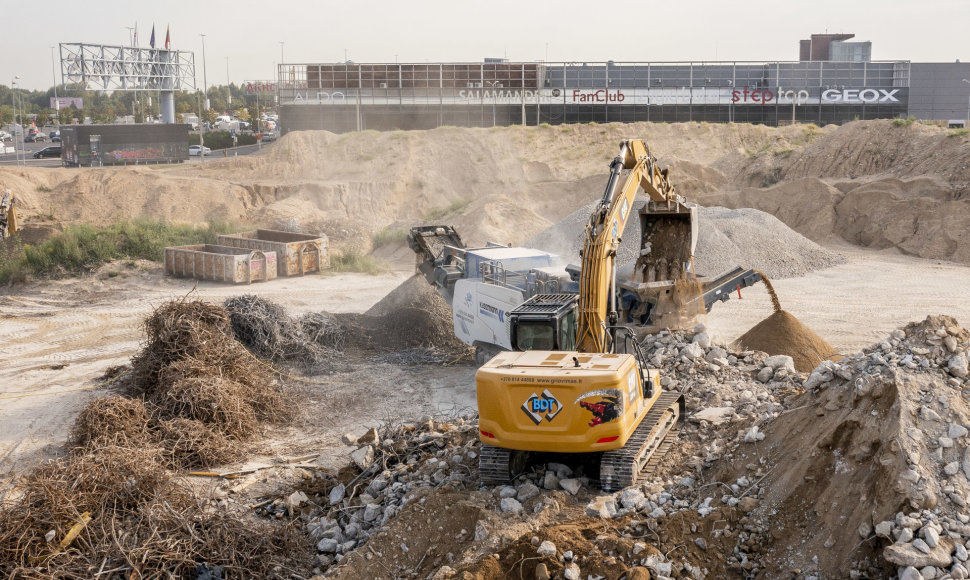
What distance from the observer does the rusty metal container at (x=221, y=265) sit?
26766 millimetres

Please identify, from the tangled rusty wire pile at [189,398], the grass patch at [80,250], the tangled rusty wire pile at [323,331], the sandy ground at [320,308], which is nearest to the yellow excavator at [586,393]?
the sandy ground at [320,308]

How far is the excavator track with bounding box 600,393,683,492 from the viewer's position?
9.42 metres

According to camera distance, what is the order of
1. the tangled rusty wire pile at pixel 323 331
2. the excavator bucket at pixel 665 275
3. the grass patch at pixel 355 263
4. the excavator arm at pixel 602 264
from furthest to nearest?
the grass patch at pixel 355 263 → the tangled rusty wire pile at pixel 323 331 → the excavator bucket at pixel 665 275 → the excavator arm at pixel 602 264

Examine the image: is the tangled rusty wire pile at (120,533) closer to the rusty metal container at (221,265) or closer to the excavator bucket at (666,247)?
the excavator bucket at (666,247)

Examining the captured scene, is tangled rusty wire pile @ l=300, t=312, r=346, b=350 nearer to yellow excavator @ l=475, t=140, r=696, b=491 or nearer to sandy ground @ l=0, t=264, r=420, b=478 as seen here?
sandy ground @ l=0, t=264, r=420, b=478

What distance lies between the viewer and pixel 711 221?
2652 centimetres

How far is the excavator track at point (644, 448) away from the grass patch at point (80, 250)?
2239cm

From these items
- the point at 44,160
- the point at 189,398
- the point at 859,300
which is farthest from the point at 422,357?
the point at 44,160

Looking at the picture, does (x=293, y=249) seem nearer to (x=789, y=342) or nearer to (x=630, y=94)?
(x=789, y=342)

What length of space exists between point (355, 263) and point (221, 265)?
4604 mm

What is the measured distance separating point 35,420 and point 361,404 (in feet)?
17.9

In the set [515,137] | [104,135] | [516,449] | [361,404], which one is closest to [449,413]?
[361,404]

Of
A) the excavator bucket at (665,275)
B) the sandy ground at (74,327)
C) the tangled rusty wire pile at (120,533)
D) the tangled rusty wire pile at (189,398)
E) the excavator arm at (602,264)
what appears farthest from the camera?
the excavator bucket at (665,275)

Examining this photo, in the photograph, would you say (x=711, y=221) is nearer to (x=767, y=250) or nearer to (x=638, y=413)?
(x=767, y=250)
